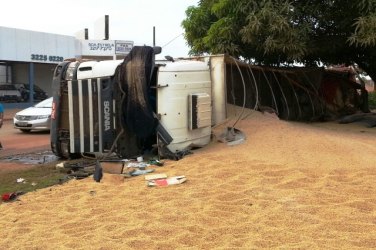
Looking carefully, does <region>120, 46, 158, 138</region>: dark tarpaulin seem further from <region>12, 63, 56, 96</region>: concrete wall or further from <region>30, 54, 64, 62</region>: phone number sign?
<region>12, 63, 56, 96</region>: concrete wall

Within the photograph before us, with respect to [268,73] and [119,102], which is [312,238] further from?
[268,73]

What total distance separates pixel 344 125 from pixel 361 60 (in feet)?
10.00

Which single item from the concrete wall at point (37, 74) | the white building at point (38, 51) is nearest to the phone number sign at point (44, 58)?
the white building at point (38, 51)

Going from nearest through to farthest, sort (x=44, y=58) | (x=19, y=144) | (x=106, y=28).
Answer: (x=19, y=144) → (x=44, y=58) → (x=106, y=28)

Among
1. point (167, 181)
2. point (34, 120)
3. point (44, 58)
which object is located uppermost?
point (44, 58)

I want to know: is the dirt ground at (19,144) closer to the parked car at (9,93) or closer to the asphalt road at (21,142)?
the asphalt road at (21,142)

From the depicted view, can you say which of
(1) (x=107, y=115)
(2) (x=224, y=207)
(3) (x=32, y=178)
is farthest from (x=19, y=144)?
(2) (x=224, y=207)

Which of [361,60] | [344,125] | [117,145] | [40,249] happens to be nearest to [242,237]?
[40,249]

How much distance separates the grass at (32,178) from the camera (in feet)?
23.8

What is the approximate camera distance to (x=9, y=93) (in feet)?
96.8

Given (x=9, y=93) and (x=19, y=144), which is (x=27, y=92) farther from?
(x=19, y=144)

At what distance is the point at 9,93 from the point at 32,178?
2316cm

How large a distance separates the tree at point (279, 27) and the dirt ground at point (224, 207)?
12.5 feet

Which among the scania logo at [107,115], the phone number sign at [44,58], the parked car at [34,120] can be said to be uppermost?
the phone number sign at [44,58]
